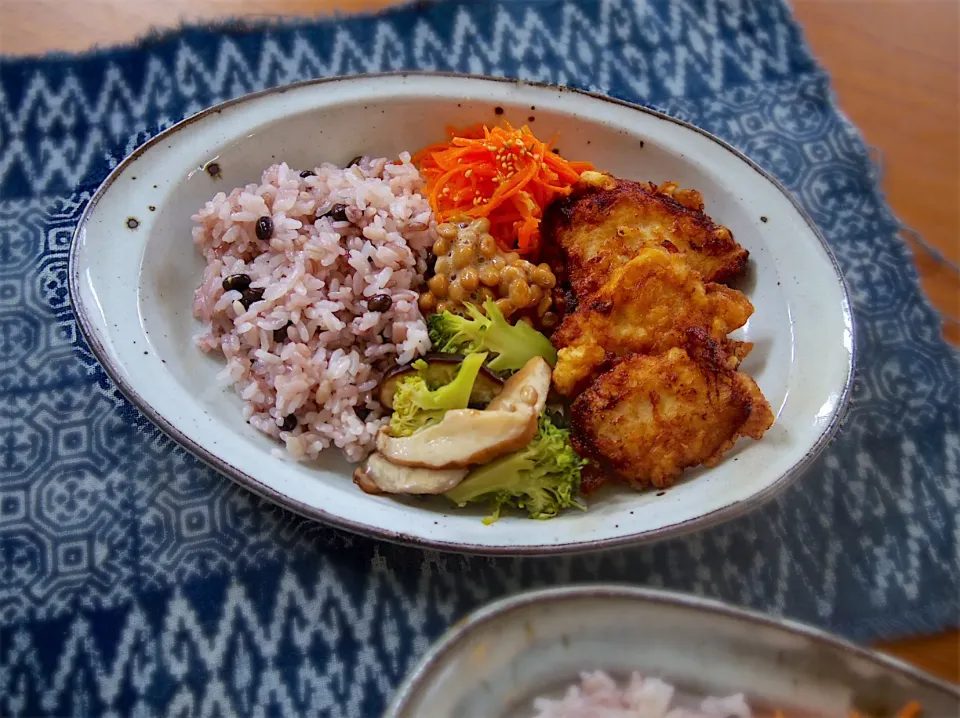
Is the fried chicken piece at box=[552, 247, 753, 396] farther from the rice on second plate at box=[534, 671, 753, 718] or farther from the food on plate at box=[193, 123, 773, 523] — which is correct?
the rice on second plate at box=[534, 671, 753, 718]

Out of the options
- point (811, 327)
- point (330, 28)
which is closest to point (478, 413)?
point (811, 327)

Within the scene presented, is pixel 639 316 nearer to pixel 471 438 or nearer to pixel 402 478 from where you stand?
pixel 471 438

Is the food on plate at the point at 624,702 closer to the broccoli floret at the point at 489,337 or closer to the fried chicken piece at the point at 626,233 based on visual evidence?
the broccoli floret at the point at 489,337

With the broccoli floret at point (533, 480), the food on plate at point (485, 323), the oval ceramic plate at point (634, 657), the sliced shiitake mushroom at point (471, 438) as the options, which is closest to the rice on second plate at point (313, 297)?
the food on plate at point (485, 323)

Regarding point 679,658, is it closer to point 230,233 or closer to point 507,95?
point 230,233

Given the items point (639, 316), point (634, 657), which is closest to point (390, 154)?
point (639, 316)

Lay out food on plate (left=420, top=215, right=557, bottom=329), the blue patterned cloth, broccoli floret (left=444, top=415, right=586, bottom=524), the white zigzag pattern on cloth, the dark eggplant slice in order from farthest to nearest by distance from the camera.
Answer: the white zigzag pattern on cloth < food on plate (left=420, top=215, right=557, bottom=329) < the dark eggplant slice < broccoli floret (left=444, top=415, right=586, bottom=524) < the blue patterned cloth

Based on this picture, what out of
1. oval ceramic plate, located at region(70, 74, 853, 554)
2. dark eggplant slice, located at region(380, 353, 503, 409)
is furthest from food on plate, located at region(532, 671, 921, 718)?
dark eggplant slice, located at region(380, 353, 503, 409)
